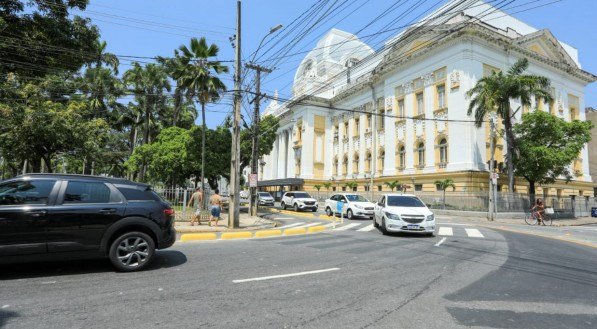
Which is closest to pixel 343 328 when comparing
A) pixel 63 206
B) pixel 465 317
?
pixel 465 317

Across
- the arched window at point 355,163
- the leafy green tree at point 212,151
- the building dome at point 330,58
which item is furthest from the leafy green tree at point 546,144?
the building dome at point 330,58

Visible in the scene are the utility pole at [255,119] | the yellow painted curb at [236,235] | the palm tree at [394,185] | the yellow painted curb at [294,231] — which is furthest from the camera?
the palm tree at [394,185]

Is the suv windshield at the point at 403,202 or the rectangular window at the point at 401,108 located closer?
the suv windshield at the point at 403,202

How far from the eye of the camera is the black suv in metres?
5.82

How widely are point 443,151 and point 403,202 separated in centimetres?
2324

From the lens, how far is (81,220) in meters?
6.19

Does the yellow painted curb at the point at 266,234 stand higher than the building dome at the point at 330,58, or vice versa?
the building dome at the point at 330,58

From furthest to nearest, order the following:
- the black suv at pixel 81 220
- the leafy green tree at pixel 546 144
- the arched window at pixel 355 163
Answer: the arched window at pixel 355 163 < the leafy green tree at pixel 546 144 < the black suv at pixel 81 220

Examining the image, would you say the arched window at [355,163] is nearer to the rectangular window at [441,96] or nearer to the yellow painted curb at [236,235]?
the rectangular window at [441,96]

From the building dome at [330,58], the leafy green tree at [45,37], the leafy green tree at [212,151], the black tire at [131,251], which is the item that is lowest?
the black tire at [131,251]

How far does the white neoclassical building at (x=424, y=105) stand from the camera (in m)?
32.9

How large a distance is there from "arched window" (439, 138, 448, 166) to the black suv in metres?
32.4

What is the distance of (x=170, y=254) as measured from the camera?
852 cm

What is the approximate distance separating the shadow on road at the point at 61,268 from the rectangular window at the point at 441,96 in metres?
33.6
